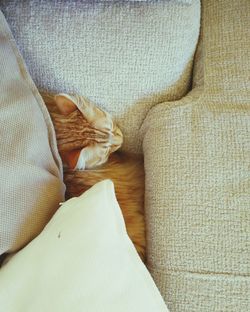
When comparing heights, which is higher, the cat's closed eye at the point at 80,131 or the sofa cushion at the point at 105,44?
Result: the sofa cushion at the point at 105,44

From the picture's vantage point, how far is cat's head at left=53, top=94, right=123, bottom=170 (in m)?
0.79

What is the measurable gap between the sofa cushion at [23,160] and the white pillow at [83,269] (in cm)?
4

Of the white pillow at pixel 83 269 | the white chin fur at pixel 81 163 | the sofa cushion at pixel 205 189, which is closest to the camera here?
the white pillow at pixel 83 269

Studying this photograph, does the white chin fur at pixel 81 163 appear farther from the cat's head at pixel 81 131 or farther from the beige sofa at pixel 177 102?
the beige sofa at pixel 177 102

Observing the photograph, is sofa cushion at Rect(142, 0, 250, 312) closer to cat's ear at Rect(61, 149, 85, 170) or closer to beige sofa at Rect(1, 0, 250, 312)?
beige sofa at Rect(1, 0, 250, 312)

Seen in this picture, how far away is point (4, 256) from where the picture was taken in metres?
0.66

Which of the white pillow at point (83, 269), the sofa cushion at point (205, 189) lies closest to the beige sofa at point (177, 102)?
the sofa cushion at point (205, 189)

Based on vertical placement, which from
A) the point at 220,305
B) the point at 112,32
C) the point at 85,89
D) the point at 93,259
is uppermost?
the point at 112,32

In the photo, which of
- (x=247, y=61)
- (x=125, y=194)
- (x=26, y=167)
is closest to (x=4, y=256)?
(x=26, y=167)

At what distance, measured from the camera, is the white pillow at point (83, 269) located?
1.77 ft

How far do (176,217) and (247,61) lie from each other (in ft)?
1.18

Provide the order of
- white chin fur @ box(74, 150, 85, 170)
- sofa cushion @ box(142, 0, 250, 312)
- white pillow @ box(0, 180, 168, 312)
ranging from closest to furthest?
1. white pillow @ box(0, 180, 168, 312)
2. sofa cushion @ box(142, 0, 250, 312)
3. white chin fur @ box(74, 150, 85, 170)

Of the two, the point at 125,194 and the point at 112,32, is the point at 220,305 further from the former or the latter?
the point at 112,32

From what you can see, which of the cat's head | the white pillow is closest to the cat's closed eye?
the cat's head
